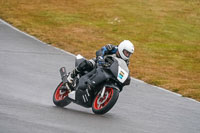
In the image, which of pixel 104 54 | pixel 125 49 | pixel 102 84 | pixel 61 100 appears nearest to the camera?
pixel 102 84

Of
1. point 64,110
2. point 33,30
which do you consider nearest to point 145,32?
point 33,30

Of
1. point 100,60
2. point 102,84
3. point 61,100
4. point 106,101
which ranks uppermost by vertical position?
point 100,60

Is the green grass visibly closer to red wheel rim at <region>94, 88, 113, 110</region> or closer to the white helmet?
the white helmet

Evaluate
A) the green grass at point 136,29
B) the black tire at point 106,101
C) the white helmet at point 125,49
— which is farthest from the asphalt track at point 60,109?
the green grass at point 136,29

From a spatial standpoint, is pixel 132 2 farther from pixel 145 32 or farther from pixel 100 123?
pixel 100 123

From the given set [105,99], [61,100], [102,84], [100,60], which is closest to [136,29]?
[61,100]

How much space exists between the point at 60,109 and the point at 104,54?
1.41m

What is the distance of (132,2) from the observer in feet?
111

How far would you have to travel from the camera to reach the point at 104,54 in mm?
10008

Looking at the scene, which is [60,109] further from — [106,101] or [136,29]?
[136,29]

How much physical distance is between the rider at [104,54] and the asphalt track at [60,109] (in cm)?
58

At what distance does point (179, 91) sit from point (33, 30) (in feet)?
34.3

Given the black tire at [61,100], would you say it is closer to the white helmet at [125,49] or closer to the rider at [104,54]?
the rider at [104,54]

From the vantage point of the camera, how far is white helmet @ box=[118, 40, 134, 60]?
9.62 meters
